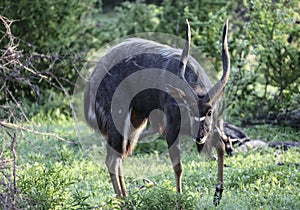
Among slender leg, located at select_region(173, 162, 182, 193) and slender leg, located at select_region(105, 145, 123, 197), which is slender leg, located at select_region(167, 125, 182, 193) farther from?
slender leg, located at select_region(105, 145, 123, 197)

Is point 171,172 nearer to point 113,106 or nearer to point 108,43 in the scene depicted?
point 113,106

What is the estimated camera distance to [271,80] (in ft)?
32.5

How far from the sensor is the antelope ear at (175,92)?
541 centimetres

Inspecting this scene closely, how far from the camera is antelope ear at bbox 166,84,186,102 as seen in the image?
17.8 feet

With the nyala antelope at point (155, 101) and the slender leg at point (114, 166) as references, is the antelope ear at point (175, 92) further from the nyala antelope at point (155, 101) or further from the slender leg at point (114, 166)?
the slender leg at point (114, 166)

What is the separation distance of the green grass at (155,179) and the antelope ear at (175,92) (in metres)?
0.84

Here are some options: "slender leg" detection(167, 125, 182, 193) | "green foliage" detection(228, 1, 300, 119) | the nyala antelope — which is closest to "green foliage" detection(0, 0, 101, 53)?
"green foliage" detection(228, 1, 300, 119)

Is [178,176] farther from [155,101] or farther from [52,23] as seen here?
[52,23]

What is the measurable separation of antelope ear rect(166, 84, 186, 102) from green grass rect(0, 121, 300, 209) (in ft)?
2.77

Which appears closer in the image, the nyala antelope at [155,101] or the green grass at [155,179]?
the green grass at [155,179]

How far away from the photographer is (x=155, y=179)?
284 inches

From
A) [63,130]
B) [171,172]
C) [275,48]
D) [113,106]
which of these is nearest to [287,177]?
[171,172]

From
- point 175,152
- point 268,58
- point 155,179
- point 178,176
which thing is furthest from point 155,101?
point 268,58

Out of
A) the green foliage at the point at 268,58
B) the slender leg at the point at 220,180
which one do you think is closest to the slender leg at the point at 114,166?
the slender leg at the point at 220,180
